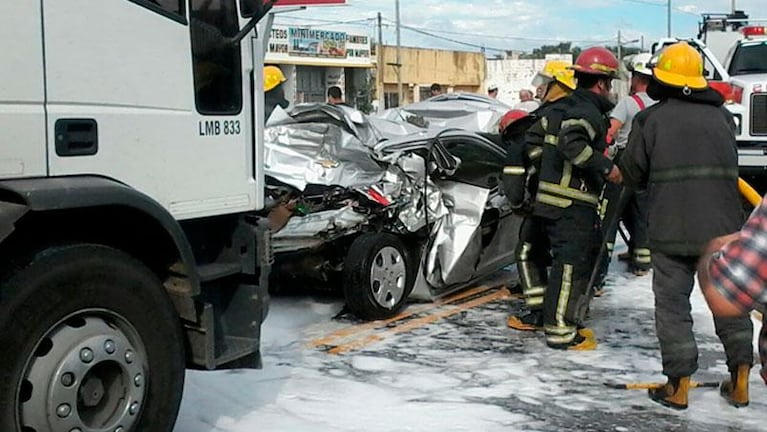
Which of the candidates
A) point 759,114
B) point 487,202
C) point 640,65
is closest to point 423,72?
point 759,114

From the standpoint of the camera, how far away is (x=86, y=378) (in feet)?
11.2

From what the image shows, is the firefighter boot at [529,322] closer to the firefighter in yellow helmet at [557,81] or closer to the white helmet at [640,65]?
the firefighter in yellow helmet at [557,81]

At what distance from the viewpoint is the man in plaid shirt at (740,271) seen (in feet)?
7.54

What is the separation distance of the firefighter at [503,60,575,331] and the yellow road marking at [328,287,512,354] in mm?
553

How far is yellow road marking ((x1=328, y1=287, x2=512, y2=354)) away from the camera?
6.36m

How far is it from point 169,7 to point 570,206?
3277mm

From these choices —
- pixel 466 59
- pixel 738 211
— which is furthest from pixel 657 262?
pixel 466 59

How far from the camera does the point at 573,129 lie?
598 cm

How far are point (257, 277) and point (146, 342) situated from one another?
0.86 metres

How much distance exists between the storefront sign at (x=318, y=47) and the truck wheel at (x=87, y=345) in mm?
34046

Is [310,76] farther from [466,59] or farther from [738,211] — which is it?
[738,211]

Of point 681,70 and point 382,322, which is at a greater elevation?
point 681,70

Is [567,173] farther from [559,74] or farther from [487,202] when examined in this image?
[487,202]

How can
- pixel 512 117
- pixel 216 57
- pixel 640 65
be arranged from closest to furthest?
pixel 216 57
pixel 512 117
pixel 640 65
